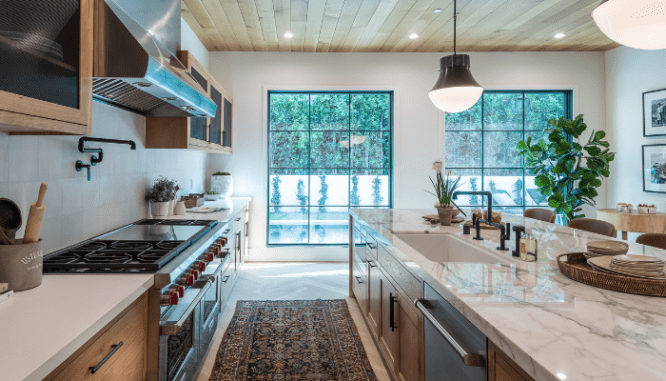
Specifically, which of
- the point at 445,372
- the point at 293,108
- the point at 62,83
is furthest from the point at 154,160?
the point at 445,372

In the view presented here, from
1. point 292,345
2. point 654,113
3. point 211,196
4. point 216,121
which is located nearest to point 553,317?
point 292,345

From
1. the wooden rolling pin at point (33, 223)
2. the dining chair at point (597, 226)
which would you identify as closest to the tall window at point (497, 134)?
the dining chair at point (597, 226)

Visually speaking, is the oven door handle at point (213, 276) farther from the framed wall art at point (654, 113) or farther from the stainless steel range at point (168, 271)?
the framed wall art at point (654, 113)

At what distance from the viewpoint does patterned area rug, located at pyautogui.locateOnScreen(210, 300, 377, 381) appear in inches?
92.2

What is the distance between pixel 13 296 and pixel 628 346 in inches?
65.7

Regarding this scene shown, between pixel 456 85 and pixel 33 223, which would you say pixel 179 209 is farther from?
pixel 456 85

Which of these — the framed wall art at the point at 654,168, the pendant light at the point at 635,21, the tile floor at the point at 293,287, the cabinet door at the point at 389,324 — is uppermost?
the pendant light at the point at 635,21

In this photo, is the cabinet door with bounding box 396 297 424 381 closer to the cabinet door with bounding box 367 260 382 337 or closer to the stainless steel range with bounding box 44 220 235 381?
the cabinet door with bounding box 367 260 382 337

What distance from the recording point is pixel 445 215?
8.71ft

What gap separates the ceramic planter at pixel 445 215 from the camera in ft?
8.66

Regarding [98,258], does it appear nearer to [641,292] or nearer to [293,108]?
[641,292]

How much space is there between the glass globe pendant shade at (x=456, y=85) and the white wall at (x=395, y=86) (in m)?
2.56

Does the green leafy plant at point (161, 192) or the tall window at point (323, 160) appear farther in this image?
the tall window at point (323, 160)

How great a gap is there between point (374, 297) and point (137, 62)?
74.8 inches
